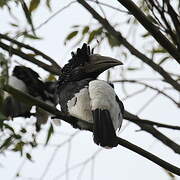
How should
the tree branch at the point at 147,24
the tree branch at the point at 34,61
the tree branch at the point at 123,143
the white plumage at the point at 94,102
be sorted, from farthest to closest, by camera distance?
the tree branch at the point at 34,61
the white plumage at the point at 94,102
the tree branch at the point at 147,24
the tree branch at the point at 123,143

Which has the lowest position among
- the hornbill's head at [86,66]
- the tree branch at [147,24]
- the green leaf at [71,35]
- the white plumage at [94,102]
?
the white plumage at [94,102]

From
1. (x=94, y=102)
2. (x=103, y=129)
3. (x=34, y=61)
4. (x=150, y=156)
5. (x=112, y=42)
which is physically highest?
(x=112, y=42)

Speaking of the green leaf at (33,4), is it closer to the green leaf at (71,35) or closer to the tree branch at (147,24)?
the green leaf at (71,35)

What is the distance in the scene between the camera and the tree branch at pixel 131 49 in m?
2.07

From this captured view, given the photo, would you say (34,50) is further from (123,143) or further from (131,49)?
(123,143)

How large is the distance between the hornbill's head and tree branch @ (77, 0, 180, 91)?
0.30 feet

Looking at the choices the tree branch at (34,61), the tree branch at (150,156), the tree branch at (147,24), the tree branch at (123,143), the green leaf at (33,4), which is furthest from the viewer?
the tree branch at (34,61)

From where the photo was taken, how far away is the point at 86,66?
225cm

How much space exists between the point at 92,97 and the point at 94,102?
0.03 metres

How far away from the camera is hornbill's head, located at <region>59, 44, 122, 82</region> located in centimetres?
219

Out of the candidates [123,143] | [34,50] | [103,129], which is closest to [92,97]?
[103,129]

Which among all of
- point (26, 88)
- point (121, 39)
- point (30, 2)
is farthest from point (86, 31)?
point (26, 88)

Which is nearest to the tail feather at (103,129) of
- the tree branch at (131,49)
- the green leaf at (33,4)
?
the tree branch at (131,49)

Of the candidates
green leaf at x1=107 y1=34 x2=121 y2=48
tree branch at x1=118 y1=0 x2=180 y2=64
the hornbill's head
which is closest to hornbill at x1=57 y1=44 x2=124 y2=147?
the hornbill's head
